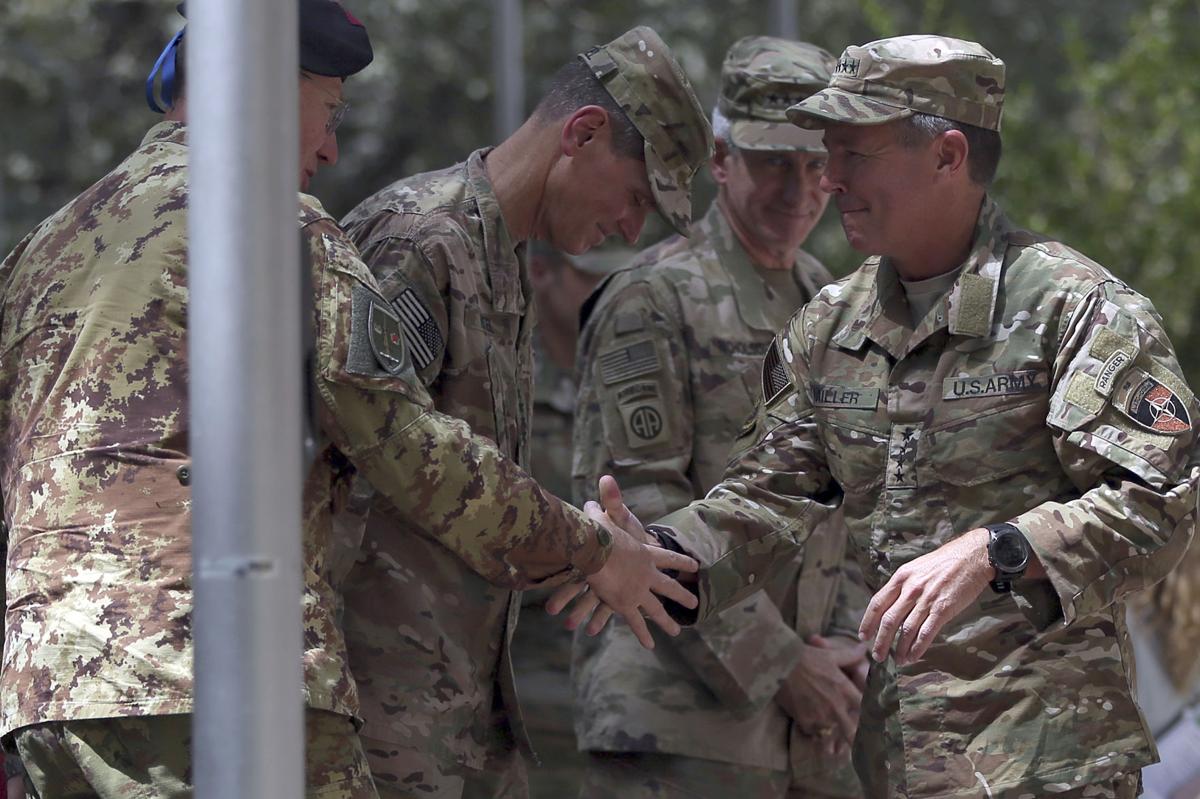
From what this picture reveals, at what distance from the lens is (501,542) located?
322 cm

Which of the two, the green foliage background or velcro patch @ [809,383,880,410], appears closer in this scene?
velcro patch @ [809,383,880,410]

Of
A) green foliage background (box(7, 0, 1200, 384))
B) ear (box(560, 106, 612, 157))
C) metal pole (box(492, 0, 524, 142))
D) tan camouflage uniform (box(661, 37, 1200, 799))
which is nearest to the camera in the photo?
tan camouflage uniform (box(661, 37, 1200, 799))

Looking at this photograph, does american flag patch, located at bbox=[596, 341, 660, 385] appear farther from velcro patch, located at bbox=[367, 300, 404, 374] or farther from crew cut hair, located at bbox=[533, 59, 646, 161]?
velcro patch, located at bbox=[367, 300, 404, 374]

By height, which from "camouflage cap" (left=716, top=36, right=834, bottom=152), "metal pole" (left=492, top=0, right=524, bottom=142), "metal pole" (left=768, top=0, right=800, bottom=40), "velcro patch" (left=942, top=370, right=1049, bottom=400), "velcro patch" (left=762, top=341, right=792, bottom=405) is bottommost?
"velcro patch" (left=942, top=370, right=1049, bottom=400)

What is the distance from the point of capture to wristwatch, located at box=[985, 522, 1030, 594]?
3.20 meters

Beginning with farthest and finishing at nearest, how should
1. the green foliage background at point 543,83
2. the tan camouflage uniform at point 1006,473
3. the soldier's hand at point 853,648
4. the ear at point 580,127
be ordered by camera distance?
1. the green foliage background at point 543,83
2. the soldier's hand at point 853,648
3. the ear at point 580,127
4. the tan camouflage uniform at point 1006,473

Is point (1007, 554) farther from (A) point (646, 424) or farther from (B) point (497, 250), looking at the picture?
(A) point (646, 424)

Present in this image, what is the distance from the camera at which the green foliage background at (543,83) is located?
10.4 meters

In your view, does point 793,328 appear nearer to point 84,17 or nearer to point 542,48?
point 542,48

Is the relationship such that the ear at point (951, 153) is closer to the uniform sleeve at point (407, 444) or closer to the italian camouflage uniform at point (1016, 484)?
the italian camouflage uniform at point (1016, 484)

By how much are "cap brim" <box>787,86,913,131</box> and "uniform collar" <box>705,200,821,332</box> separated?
36.4 inches

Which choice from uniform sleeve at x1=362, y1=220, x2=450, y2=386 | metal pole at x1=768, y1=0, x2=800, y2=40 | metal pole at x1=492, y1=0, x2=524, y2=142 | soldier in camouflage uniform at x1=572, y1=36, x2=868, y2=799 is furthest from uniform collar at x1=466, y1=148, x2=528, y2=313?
metal pole at x1=768, y1=0, x2=800, y2=40

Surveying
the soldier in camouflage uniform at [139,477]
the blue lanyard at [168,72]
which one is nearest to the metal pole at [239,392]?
the soldier in camouflage uniform at [139,477]

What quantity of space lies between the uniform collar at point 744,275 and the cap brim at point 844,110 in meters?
0.92
